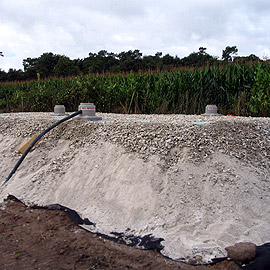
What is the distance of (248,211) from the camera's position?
2.94 m

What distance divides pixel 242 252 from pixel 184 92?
649 centimetres

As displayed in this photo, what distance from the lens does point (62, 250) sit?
2.48m

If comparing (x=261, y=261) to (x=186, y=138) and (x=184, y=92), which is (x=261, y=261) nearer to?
(x=186, y=138)

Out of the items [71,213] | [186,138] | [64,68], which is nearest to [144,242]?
[71,213]

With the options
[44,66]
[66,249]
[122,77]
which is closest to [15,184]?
[66,249]

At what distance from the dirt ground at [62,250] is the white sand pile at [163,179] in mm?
180

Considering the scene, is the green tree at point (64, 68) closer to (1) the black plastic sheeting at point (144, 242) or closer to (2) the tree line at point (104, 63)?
(2) the tree line at point (104, 63)

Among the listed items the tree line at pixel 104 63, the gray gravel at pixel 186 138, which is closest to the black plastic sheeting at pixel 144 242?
the gray gravel at pixel 186 138

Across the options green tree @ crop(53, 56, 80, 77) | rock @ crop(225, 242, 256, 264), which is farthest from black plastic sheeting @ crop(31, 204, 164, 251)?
green tree @ crop(53, 56, 80, 77)

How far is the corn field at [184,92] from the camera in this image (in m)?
7.64

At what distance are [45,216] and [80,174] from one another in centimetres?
73

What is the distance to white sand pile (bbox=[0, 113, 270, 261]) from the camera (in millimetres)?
2758

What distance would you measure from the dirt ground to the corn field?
228 inches

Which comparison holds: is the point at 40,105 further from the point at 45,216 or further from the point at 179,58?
the point at 179,58
